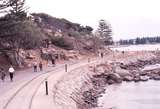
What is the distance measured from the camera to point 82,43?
312ft

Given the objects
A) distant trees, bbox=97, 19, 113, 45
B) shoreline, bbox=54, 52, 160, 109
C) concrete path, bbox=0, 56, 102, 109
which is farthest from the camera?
distant trees, bbox=97, 19, 113, 45

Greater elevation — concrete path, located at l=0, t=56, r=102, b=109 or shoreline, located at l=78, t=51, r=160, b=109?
concrete path, located at l=0, t=56, r=102, b=109

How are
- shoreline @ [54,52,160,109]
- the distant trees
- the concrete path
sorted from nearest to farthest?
the concrete path
shoreline @ [54,52,160,109]
the distant trees

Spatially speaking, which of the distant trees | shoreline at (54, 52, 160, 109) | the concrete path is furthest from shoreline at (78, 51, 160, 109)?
the distant trees

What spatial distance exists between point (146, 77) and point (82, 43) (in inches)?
1235

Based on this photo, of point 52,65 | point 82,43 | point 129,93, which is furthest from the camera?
point 82,43

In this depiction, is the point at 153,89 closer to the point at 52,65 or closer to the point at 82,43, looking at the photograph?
the point at 52,65

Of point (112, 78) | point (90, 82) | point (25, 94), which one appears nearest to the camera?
point (25, 94)

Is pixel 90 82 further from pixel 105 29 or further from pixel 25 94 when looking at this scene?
pixel 105 29

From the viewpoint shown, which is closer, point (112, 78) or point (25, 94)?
point (25, 94)

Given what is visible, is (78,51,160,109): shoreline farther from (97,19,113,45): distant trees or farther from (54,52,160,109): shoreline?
(97,19,113,45): distant trees

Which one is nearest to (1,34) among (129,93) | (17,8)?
(17,8)

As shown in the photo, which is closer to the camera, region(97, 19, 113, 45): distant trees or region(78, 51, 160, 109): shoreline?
region(78, 51, 160, 109): shoreline

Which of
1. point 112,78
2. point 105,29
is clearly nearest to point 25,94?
point 112,78
